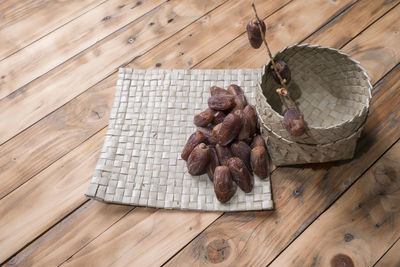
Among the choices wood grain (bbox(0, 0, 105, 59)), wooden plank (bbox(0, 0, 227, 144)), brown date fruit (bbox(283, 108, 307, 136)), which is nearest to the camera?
brown date fruit (bbox(283, 108, 307, 136))

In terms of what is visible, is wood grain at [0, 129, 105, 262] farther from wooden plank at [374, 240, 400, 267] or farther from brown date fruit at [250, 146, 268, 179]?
wooden plank at [374, 240, 400, 267]

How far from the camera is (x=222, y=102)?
2.95 feet

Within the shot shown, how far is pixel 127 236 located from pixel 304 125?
445mm

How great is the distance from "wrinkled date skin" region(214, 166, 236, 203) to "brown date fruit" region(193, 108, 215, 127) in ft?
0.43

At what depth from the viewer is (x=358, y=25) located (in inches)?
44.3

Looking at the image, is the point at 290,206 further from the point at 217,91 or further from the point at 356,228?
the point at 217,91

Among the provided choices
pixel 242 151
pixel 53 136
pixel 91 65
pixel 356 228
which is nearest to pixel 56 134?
pixel 53 136

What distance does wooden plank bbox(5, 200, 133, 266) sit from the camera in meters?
0.85

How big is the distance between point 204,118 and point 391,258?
1.61 feet

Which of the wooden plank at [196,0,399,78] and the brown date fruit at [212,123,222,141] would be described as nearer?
the brown date fruit at [212,123,222,141]

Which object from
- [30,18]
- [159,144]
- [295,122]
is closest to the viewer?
[295,122]

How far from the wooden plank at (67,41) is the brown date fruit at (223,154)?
566 millimetres

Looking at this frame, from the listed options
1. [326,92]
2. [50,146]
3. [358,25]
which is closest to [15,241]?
[50,146]

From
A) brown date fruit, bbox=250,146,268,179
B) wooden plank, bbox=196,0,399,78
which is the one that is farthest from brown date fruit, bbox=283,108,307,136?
wooden plank, bbox=196,0,399,78
